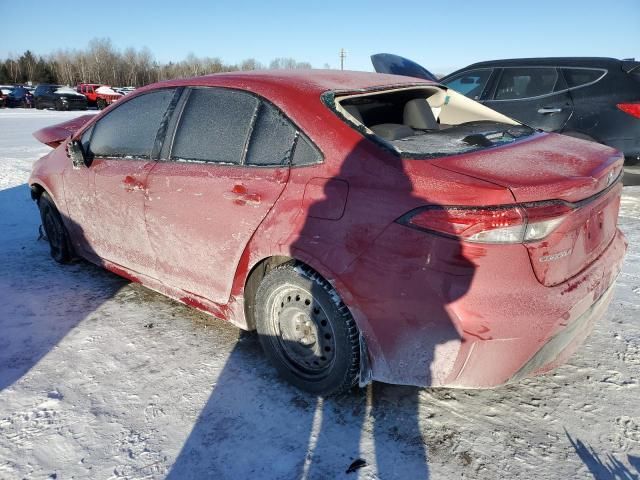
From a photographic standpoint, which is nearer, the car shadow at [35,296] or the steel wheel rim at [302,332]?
the steel wheel rim at [302,332]

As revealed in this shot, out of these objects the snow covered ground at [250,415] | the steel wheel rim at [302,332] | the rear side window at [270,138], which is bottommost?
the snow covered ground at [250,415]

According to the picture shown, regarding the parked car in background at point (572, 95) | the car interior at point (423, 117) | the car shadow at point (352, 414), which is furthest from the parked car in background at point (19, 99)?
the car shadow at point (352, 414)

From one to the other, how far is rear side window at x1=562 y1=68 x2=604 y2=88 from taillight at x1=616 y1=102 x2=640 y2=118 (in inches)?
19.3

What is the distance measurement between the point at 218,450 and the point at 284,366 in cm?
59

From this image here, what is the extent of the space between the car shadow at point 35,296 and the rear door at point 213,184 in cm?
87

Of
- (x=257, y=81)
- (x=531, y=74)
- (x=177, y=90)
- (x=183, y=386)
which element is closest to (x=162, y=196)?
(x=177, y=90)

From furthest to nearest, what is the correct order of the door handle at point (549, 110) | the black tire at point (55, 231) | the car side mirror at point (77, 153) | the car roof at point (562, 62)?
the door handle at point (549, 110) < the car roof at point (562, 62) < the black tire at point (55, 231) < the car side mirror at point (77, 153)

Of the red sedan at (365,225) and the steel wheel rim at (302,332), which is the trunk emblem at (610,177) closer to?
the red sedan at (365,225)

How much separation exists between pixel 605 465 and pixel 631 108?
478cm

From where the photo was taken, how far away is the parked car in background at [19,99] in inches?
1261

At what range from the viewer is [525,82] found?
20.4 feet

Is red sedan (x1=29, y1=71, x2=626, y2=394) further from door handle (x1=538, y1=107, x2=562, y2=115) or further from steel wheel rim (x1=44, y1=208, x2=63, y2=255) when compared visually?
door handle (x1=538, y1=107, x2=562, y2=115)

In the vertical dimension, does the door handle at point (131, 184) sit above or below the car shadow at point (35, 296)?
above

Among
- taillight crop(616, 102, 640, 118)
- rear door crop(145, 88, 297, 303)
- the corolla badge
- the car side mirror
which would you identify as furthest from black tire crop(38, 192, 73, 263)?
taillight crop(616, 102, 640, 118)
